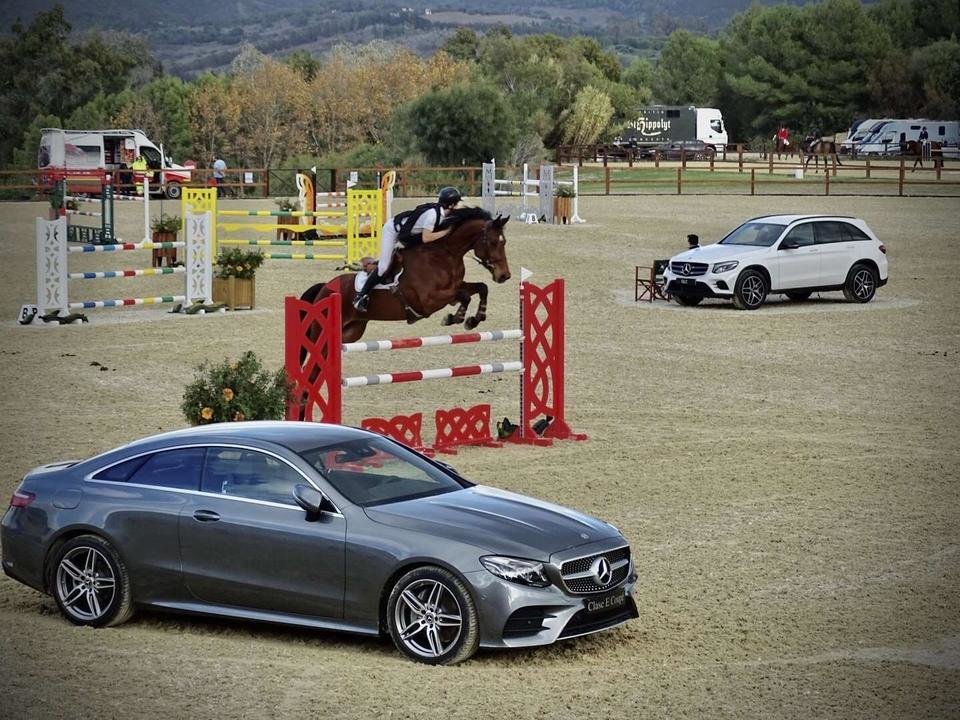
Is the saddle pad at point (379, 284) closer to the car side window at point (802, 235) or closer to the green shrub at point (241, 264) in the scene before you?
the green shrub at point (241, 264)

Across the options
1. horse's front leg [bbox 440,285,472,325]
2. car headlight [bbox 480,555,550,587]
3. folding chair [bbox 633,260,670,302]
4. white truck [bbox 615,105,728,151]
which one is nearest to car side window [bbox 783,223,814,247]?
folding chair [bbox 633,260,670,302]

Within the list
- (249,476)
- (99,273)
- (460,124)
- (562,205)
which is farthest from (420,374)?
(460,124)

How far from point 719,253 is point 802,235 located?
146cm

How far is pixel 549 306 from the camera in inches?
619

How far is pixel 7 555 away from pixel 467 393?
9.46 meters

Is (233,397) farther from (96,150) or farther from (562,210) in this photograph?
(96,150)

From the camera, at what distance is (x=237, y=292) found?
25984 millimetres

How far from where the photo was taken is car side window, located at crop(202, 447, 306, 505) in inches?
352

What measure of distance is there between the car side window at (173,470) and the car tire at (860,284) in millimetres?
19746

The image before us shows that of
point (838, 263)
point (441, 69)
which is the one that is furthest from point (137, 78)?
point (838, 263)

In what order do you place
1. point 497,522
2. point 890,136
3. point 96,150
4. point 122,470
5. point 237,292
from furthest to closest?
point 890,136
point 96,150
point 237,292
point 122,470
point 497,522

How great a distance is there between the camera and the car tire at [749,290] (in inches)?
1040

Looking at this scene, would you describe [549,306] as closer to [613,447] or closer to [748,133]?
[613,447]

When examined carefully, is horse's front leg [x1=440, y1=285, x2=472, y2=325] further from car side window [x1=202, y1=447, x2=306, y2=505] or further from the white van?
the white van
